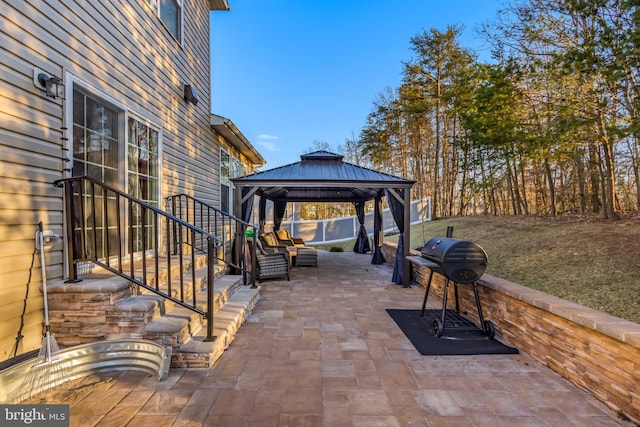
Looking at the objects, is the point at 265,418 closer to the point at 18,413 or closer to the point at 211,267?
the point at 211,267

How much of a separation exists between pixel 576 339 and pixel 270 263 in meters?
5.03

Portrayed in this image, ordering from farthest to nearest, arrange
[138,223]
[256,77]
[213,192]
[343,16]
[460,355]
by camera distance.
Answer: [256,77] → [343,16] → [213,192] → [138,223] → [460,355]

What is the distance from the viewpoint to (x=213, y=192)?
721 centimetres

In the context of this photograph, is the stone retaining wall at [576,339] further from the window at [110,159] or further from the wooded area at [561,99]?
the window at [110,159]

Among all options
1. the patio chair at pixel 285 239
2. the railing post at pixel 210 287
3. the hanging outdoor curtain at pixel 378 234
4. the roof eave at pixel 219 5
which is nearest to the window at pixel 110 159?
the railing post at pixel 210 287

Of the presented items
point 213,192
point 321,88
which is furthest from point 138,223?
point 321,88

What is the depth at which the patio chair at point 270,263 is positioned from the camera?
246 inches

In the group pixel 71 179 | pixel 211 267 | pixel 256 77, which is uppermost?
pixel 256 77

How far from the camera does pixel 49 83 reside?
8.58 ft

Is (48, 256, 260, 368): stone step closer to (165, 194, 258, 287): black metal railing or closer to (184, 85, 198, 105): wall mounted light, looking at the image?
(165, 194, 258, 287): black metal railing

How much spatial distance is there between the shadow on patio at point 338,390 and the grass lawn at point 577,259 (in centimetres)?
111


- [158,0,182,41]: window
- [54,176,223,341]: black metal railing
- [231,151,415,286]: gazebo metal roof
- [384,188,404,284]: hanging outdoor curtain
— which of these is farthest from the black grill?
[158,0,182,41]: window

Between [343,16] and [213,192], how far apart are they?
26.7ft

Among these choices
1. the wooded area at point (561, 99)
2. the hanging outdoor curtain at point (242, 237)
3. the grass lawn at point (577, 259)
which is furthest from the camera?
the hanging outdoor curtain at point (242, 237)
